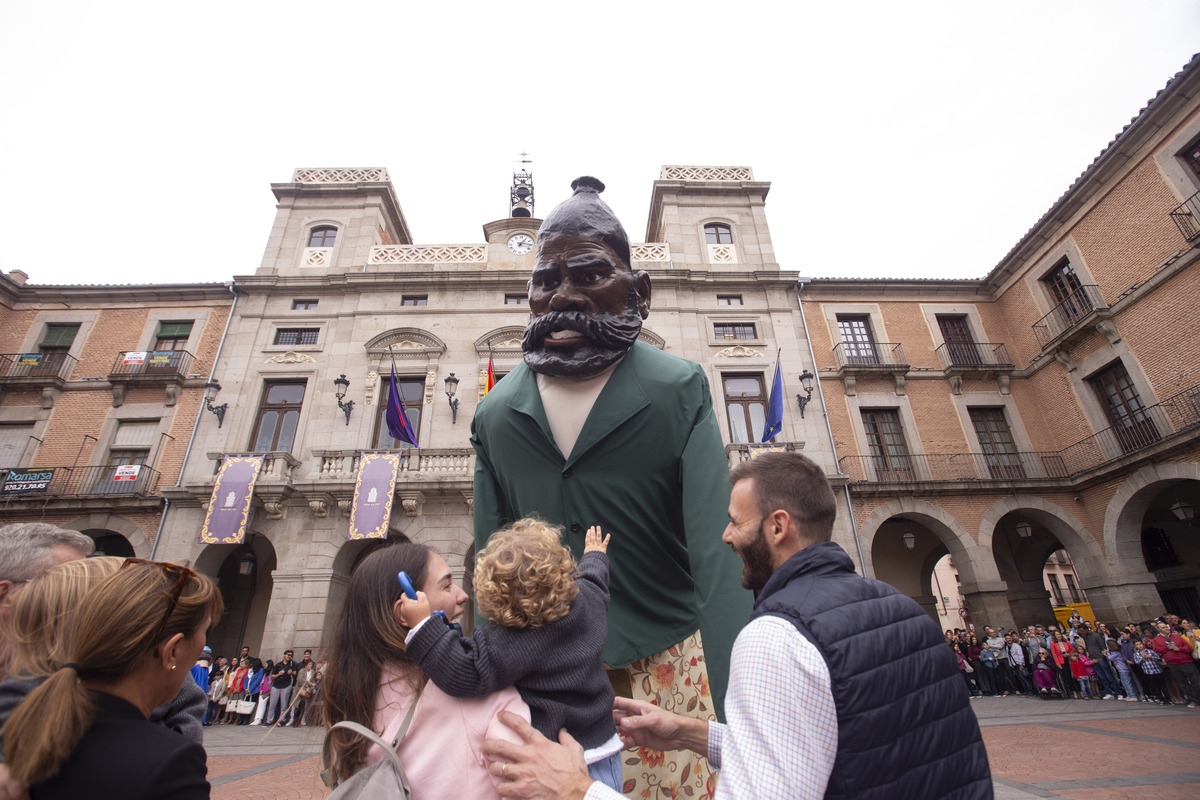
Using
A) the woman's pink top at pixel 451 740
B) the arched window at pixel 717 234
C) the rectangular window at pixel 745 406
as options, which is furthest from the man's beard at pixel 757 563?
the arched window at pixel 717 234

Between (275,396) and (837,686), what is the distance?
16429mm

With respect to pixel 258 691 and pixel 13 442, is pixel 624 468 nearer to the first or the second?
pixel 258 691

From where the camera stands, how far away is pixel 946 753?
121cm

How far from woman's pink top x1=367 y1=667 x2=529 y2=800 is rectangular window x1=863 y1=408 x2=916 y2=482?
15593 mm

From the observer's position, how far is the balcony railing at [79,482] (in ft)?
44.5

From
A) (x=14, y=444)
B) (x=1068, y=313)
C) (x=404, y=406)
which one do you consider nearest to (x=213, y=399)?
(x=404, y=406)

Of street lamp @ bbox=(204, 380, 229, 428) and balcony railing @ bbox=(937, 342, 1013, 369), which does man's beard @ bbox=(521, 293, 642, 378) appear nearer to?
street lamp @ bbox=(204, 380, 229, 428)

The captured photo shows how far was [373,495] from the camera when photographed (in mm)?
12320

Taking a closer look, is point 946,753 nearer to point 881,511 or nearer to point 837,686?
point 837,686

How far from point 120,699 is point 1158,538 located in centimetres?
2086

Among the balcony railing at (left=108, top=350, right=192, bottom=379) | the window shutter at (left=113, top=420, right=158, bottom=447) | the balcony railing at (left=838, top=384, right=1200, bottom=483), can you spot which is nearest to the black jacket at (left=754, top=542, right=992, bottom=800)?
the balcony railing at (left=838, top=384, right=1200, bottom=483)

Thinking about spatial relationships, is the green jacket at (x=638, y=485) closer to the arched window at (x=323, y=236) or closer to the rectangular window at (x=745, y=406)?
the rectangular window at (x=745, y=406)

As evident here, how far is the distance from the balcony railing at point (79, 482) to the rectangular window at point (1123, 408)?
2390 cm

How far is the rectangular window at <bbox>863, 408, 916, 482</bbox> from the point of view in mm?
15000
